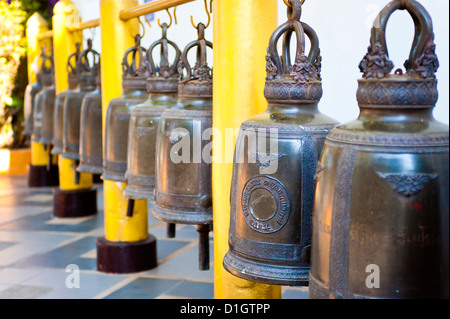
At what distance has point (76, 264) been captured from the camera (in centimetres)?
448

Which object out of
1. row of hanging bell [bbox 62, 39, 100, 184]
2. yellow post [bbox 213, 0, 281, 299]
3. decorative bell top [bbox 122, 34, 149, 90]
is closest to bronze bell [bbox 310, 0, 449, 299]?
yellow post [bbox 213, 0, 281, 299]

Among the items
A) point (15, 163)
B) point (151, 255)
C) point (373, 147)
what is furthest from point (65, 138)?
point (15, 163)

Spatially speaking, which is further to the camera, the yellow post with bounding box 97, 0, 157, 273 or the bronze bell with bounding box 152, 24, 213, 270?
the yellow post with bounding box 97, 0, 157, 273

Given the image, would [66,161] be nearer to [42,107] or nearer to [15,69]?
[42,107]

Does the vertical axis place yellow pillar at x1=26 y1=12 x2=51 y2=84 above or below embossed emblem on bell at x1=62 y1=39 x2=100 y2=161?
above

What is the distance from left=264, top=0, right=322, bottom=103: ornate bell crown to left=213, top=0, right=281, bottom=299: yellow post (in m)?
0.39

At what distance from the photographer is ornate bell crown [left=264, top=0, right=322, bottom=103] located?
1.80 metres

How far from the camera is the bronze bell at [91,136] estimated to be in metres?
3.64

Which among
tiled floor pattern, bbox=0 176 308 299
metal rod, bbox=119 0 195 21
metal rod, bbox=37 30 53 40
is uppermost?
metal rod, bbox=37 30 53 40

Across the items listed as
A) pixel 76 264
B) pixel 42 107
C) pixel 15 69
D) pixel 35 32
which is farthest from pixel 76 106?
pixel 15 69

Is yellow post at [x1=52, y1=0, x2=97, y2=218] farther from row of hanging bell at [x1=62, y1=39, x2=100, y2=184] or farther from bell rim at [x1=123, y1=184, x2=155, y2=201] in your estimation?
bell rim at [x1=123, y1=184, x2=155, y2=201]

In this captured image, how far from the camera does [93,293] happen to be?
12.5 ft

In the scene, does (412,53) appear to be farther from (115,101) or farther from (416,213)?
(115,101)

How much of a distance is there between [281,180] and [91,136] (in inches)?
88.3
